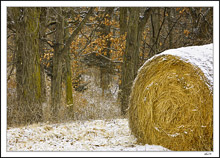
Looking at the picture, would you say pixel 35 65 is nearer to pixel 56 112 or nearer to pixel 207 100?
pixel 56 112

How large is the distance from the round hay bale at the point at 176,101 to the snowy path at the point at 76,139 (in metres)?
0.33

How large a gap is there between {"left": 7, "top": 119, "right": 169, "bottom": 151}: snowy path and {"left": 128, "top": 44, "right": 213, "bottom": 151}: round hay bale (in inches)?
13.0

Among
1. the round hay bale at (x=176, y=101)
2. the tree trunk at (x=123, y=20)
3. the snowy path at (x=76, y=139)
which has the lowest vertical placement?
the snowy path at (x=76, y=139)

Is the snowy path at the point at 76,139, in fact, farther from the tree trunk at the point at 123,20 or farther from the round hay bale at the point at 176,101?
the tree trunk at the point at 123,20

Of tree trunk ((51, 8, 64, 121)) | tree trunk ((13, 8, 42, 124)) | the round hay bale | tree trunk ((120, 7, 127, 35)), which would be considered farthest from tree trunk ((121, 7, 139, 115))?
tree trunk ((120, 7, 127, 35))

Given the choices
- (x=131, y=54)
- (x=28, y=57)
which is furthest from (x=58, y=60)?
(x=131, y=54)

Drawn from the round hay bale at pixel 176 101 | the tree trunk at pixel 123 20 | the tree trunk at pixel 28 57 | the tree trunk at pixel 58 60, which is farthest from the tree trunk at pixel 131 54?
the tree trunk at pixel 123 20

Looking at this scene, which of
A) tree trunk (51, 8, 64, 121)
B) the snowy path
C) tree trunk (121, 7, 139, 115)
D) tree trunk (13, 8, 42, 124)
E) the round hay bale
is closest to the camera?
the round hay bale

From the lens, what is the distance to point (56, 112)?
8586 mm

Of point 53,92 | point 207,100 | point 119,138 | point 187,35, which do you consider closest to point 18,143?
point 119,138

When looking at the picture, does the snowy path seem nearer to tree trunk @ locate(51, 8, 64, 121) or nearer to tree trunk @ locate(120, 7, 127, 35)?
tree trunk @ locate(51, 8, 64, 121)

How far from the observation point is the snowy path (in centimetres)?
509

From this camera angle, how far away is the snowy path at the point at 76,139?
16.7 ft

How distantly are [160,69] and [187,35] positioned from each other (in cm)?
860
